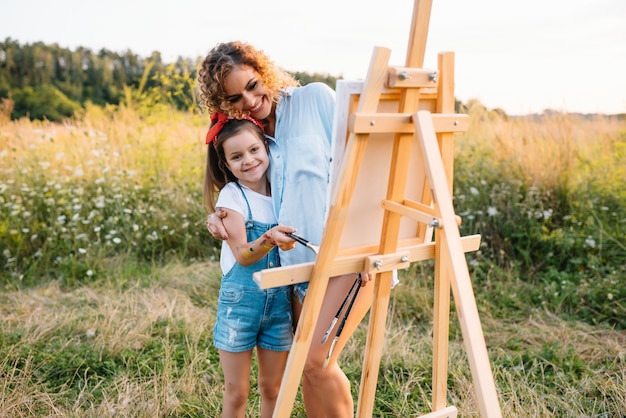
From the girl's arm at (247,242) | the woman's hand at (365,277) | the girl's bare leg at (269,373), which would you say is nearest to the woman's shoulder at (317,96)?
the girl's arm at (247,242)

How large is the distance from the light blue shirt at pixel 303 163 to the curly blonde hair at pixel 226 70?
0.12 metres

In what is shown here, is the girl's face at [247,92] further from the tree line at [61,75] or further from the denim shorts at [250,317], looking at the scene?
the tree line at [61,75]

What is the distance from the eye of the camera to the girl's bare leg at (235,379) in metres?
2.12

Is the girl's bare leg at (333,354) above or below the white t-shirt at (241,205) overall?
below

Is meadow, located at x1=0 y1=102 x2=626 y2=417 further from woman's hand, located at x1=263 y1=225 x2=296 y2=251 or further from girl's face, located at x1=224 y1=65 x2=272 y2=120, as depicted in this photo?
girl's face, located at x1=224 y1=65 x2=272 y2=120

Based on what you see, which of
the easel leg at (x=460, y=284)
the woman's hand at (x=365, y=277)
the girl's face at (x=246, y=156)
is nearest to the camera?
the easel leg at (x=460, y=284)

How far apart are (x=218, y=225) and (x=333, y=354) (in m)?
0.62

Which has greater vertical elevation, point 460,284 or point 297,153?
point 297,153

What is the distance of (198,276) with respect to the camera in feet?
14.6

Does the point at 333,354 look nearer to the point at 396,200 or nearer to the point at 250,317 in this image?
the point at 250,317

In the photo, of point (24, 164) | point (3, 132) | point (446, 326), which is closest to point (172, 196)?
point (24, 164)

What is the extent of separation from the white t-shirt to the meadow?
108 centimetres

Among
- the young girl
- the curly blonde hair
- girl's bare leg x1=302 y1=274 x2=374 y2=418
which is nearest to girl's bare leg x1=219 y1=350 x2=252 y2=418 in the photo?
the young girl

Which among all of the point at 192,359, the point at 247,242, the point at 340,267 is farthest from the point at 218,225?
the point at 192,359
